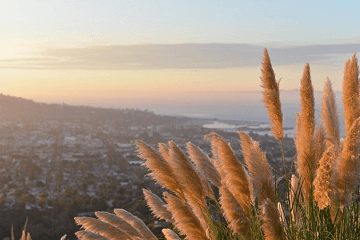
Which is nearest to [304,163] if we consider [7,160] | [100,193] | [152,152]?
[152,152]

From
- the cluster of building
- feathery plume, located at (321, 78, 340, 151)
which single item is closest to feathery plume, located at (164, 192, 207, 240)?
feathery plume, located at (321, 78, 340, 151)

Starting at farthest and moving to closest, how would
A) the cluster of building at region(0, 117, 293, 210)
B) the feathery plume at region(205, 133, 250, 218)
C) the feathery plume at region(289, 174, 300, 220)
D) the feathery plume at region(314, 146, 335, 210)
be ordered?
the cluster of building at region(0, 117, 293, 210)
the feathery plume at region(289, 174, 300, 220)
the feathery plume at region(205, 133, 250, 218)
the feathery plume at region(314, 146, 335, 210)

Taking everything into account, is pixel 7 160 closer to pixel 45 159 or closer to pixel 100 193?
pixel 45 159

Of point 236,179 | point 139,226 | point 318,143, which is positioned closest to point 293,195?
point 318,143

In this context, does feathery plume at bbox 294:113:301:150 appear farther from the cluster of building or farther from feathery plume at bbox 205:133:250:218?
the cluster of building

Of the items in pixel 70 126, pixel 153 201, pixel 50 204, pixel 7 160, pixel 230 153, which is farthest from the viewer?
pixel 70 126
